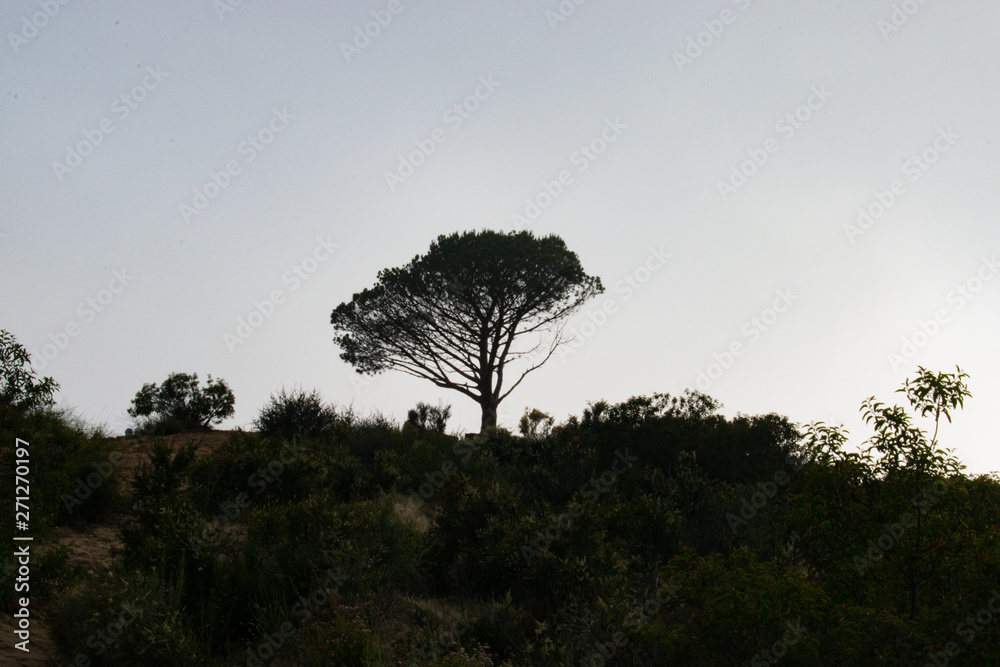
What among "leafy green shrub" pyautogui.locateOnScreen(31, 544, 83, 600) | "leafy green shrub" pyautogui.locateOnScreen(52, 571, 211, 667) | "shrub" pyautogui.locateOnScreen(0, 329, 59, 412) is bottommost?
"leafy green shrub" pyautogui.locateOnScreen(52, 571, 211, 667)

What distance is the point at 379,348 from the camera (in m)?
30.5

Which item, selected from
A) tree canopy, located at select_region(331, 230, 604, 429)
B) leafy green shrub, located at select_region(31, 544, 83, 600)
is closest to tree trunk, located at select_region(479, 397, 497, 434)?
tree canopy, located at select_region(331, 230, 604, 429)

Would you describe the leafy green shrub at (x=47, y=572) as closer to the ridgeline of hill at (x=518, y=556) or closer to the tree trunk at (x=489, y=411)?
the ridgeline of hill at (x=518, y=556)

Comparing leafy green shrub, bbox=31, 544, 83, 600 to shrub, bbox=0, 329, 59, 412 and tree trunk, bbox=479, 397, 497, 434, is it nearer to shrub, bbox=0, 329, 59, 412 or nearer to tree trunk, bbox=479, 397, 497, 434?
shrub, bbox=0, 329, 59, 412

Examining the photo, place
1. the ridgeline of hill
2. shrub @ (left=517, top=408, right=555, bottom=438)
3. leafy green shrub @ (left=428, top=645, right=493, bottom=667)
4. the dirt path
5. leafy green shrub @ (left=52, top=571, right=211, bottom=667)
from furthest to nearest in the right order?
1. shrub @ (left=517, top=408, right=555, bottom=438)
2. the dirt path
3. leafy green shrub @ (left=52, top=571, right=211, bottom=667)
4. leafy green shrub @ (left=428, top=645, right=493, bottom=667)
5. the ridgeline of hill

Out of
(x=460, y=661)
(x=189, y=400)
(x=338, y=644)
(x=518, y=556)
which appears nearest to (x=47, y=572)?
(x=338, y=644)

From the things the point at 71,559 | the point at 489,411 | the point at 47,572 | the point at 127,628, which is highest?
the point at 489,411

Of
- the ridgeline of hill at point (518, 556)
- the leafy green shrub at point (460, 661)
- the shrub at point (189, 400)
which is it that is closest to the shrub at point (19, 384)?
the ridgeline of hill at point (518, 556)

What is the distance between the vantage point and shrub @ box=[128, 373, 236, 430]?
25688 mm

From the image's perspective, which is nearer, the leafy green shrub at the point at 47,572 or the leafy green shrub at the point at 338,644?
the leafy green shrub at the point at 338,644

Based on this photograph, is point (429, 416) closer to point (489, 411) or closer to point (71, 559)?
point (489, 411)

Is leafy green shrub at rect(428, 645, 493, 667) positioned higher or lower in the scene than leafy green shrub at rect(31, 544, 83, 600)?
lower

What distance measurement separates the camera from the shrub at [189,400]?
25.7 metres

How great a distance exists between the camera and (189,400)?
25891 mm
